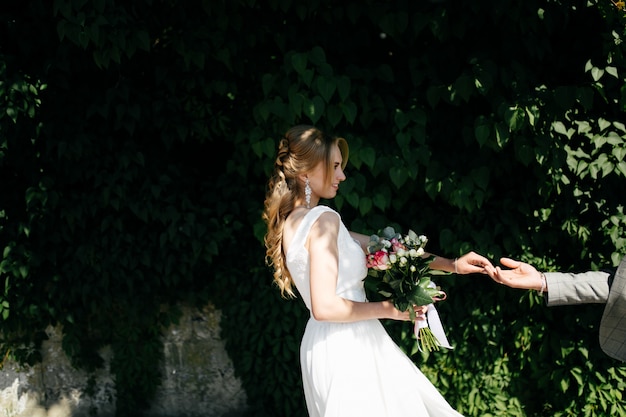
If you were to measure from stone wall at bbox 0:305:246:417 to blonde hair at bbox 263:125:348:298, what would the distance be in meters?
1.87

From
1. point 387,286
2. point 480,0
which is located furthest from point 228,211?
point 480,0

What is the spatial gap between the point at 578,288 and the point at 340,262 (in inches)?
45.3

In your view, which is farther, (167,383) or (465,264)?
(167,383)

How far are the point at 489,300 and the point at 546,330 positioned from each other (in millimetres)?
435

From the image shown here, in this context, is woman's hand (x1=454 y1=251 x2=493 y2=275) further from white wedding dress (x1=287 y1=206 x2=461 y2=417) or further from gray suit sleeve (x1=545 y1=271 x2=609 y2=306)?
white wedding dress (x1=287 y1=206 x2=461 y2=417)

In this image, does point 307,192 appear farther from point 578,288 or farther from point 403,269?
point 578,288

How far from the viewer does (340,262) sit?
2746 millimetres

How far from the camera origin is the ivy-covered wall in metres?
3.73

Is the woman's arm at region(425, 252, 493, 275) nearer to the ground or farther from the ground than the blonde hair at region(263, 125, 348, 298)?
nearer to the ground

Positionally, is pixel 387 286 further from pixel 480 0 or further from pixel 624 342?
pixel 480 0

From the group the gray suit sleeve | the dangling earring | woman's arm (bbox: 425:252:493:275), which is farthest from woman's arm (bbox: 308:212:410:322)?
the gray suit sleeve

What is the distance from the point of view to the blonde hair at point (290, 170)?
2781mm

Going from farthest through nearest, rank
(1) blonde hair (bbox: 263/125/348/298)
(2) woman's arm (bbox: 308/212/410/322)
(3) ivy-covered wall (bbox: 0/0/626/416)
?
(3) ivy-covered wall (bbox: 0/0/626/416)
(1) blonde hair (bbox: 263/125/348/298)
(2) woman's arm (bbox: 308/212/410/322)

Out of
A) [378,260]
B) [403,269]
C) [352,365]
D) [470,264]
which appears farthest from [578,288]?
[352,365]
